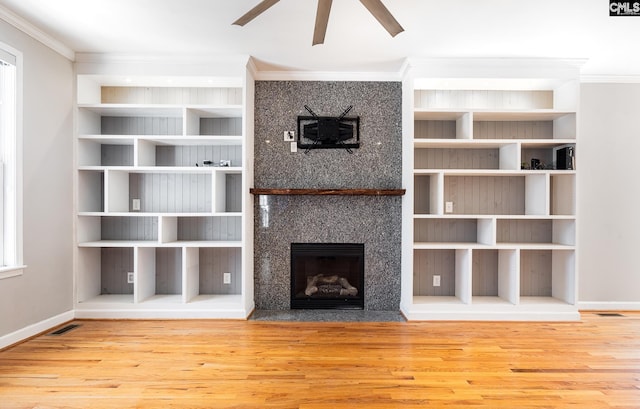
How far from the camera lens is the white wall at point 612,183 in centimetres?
425

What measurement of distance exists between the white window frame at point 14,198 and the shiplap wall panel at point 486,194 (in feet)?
13.3

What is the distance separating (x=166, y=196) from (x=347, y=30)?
2.59m

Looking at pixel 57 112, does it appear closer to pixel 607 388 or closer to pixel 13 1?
pixel 13 1

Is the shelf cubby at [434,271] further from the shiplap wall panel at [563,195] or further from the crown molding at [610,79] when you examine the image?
the crown molding at [610,79]

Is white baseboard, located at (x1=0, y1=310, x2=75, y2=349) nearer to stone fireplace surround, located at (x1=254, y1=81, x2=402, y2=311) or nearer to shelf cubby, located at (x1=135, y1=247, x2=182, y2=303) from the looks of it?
shelf cubby, located at (x1=135, y1=247, x2=182, y2=303)

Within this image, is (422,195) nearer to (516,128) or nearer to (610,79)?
(516,128)

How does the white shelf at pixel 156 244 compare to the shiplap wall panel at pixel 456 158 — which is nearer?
the white shelf at pixel 156 244

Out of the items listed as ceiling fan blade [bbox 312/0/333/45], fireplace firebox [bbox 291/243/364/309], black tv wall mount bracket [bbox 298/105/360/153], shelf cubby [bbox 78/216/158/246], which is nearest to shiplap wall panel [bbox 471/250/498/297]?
fireplace firebox [bbox 291/243/364/309]

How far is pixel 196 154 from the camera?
14.0ft

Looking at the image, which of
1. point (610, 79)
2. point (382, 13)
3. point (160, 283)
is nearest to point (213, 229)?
point (160, 283)

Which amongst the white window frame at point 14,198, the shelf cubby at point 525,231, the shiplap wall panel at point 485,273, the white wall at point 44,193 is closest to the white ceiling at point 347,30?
the white wall at point 44,193

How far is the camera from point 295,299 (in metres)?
4.27

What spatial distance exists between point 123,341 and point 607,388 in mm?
3605

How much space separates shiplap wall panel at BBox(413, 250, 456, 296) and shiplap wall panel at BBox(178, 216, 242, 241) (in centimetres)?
203
